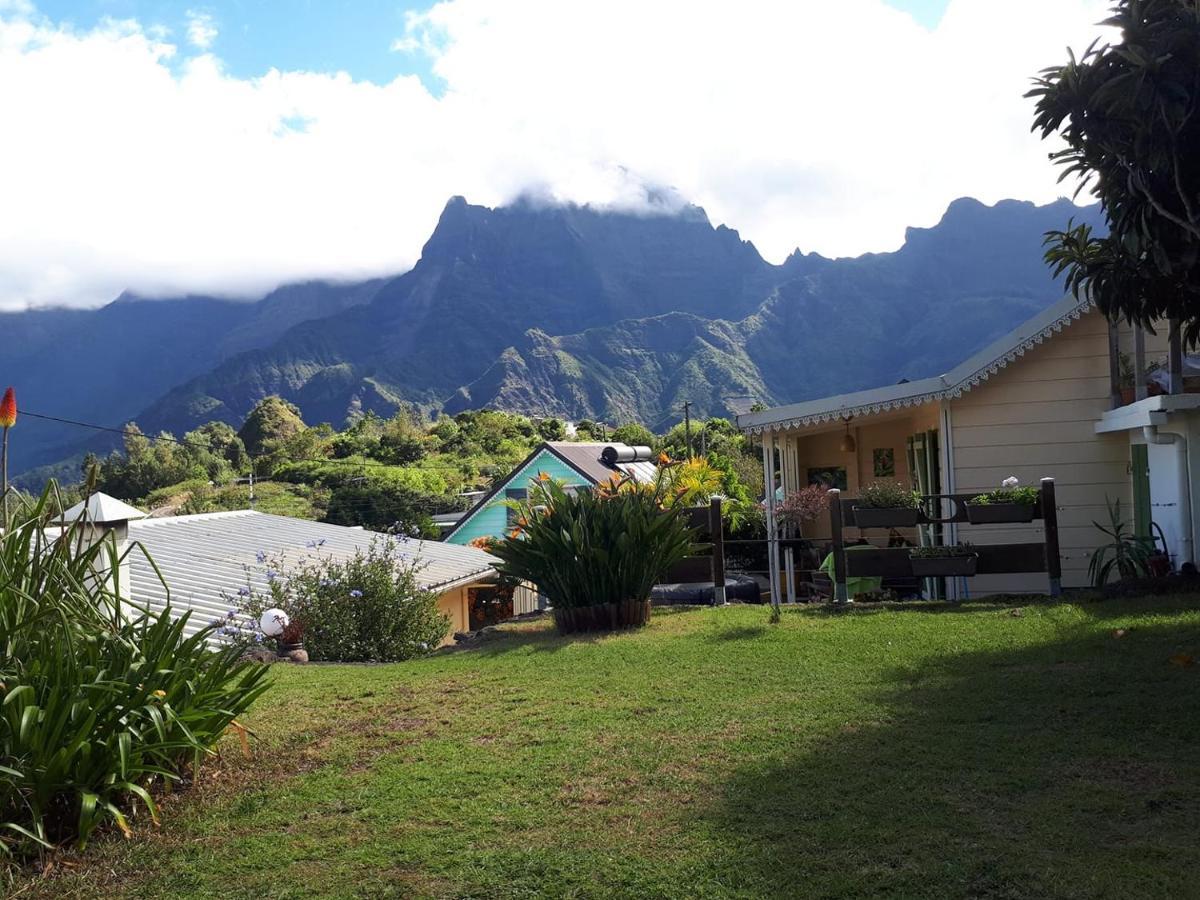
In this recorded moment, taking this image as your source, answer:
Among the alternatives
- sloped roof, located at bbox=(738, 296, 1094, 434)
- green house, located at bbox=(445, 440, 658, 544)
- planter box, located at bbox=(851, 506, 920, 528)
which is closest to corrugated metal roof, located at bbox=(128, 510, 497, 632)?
planter box, located at bbox=(851, 506, 920, 528)

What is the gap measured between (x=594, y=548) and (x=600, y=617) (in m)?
0.67

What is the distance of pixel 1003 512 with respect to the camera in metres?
9.83

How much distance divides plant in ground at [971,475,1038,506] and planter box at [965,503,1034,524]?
0.13 ft

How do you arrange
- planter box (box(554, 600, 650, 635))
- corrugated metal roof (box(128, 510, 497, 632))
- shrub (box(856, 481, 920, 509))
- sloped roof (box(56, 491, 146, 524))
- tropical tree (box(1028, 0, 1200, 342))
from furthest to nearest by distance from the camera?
corrugated metal roof (box(128, 510, 497, 632)) → shrub (box(856, 481, 920, 509)) → planter box (box(554, 600, 650, 635)) → tropical tree (box(1028, 0, 1200, 342)) → sloped roof (box(56, 491, 146, 524))

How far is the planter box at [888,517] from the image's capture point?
9891 millimetres

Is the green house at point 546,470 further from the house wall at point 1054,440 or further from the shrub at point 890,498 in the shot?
the shrub at point 890,498

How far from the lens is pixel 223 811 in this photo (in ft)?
14.7

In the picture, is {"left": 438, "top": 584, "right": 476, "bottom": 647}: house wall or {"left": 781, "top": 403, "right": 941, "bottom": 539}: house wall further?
{"left": 438, "top": 584, "right": 476, "bottom": 647}: house wall

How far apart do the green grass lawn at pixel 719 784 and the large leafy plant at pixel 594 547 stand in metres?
1.80

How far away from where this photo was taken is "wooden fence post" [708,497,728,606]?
35.2 ft

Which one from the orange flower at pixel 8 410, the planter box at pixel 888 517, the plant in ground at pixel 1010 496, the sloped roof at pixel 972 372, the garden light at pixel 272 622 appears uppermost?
the sloped roof at pixel 972 372

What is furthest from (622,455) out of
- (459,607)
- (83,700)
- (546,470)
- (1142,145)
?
(83,700)

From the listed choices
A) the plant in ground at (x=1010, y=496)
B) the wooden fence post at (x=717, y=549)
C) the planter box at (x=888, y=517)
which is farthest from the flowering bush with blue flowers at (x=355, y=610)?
the plant in ground at (x=1010, y=496)

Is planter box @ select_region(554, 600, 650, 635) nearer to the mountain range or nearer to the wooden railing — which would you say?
the wooden railing
